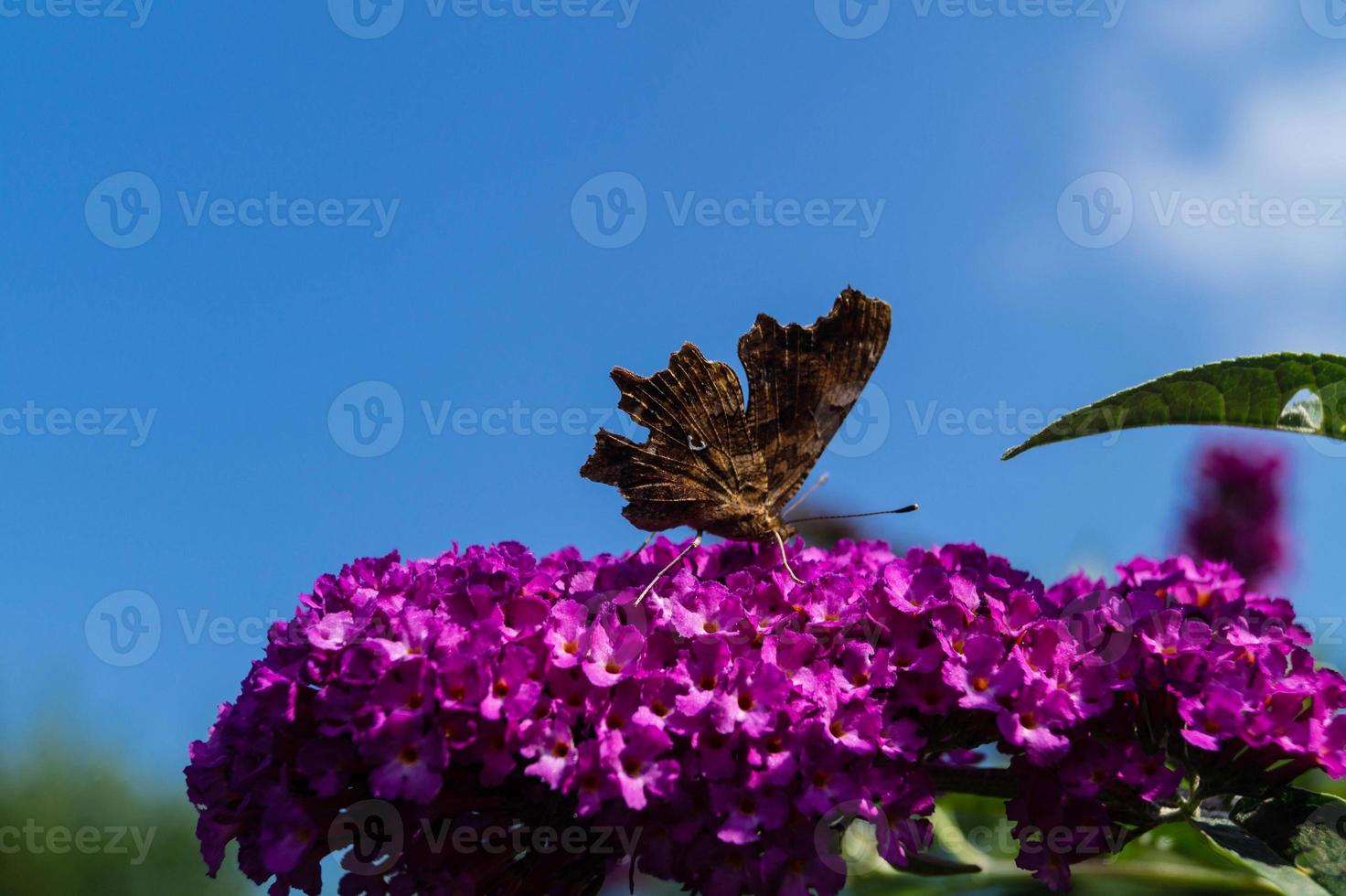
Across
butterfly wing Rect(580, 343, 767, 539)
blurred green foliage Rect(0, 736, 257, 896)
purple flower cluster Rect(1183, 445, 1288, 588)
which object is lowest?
blurred green foliage Rect(0, 736, 257, 896)

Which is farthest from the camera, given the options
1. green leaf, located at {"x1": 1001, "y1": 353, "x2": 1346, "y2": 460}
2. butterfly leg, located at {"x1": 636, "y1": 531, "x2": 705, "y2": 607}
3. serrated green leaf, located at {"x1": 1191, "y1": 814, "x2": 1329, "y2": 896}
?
butterfly leg, located at {"x1": 636, "y1": 531, "x2": 705, "y2": 607}

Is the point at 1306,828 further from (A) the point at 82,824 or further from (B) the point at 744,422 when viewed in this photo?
(A) the point at 82,824

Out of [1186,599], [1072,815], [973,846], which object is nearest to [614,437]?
[1072,815]

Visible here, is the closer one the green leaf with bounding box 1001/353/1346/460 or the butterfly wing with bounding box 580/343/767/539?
the green leaf with bounding box 1001/353/1346/460

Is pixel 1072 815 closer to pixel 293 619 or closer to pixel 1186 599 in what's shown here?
pixel 1186 599

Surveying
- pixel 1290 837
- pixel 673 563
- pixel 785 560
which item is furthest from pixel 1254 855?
pixel 673 563

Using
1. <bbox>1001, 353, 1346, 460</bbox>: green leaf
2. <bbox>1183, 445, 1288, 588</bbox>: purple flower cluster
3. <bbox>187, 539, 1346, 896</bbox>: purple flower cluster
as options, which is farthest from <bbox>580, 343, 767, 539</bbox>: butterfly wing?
<bbox>1183, 445, 1288, 588</bbox>: purple flower cluster

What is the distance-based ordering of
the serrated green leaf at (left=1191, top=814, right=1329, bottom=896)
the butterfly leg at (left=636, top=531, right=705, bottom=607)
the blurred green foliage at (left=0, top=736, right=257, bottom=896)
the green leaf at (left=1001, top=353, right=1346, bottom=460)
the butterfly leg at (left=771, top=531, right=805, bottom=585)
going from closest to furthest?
1. the serrated green leaf at (left=1191, top=814, right=1329, bottom=896)
2. the green leaf at (left=1001, top=353, right=1346, bottom=460)
3. the butterfly leg at (left=636, top=531, right=705, bottom=607)
4. the butterfly leg at (left=771, top=531, right=805, bottom=585)
5. the blurred green foliage at (left=0, top=736, right=257, bottom=896)

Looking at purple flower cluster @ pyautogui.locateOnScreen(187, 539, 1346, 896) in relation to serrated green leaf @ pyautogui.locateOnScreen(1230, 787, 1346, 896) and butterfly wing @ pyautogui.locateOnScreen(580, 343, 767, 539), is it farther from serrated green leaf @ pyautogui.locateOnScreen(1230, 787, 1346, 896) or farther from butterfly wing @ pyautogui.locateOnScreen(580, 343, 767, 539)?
butterfly wing @ pyautogui.locateOnScreen(580, 343, 767, 539)
